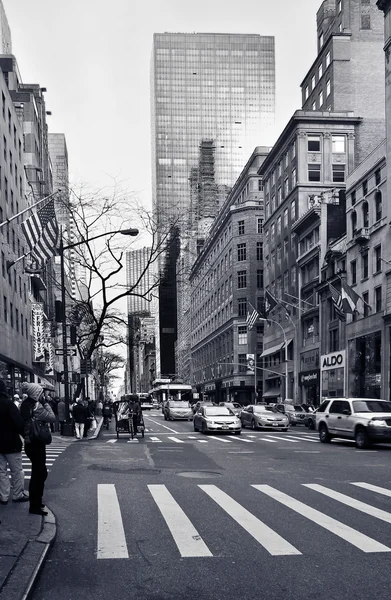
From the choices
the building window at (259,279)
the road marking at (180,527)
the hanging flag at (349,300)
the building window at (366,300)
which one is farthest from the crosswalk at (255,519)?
the building window at (259,279)

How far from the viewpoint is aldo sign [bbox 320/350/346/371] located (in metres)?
53.9

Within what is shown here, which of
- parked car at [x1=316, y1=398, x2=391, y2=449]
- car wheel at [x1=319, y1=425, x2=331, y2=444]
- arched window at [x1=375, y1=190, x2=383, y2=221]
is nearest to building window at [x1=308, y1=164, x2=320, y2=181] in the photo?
arched window at [x1=375, y1=190, x2=383, y2=221]

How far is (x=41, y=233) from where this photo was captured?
25547 millimetres

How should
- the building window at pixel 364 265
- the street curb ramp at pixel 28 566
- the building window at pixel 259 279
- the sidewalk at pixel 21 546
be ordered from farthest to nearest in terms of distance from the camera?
the building window at pixel 259 279 < the building window at pixel 364 265 < the sidewalk at pixel 21 546 < the street curb ramp at pixel 28 566

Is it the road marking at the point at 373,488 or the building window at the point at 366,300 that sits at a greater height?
the building window at the point at 366,300

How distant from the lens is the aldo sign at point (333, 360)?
53938 millimetres

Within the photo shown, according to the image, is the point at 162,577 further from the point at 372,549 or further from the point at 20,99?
the point at 20,99

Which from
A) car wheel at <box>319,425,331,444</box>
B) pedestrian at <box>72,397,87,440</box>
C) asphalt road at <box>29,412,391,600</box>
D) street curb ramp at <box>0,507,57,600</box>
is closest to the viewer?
street curb ramp at <box>0,507,57,600</box>

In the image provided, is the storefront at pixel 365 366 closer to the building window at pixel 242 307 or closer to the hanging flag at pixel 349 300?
the hanging flag at pixel 349 300

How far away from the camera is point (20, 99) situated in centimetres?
6625

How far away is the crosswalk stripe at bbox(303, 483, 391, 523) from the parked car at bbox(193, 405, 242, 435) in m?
17.9

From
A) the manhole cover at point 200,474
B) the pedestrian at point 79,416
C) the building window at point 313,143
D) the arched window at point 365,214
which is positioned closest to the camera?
the manhole cover at point 200,474

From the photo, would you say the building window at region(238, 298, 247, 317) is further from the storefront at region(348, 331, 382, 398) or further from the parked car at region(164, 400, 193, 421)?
the storefront at region(348, 331, 382, 398)

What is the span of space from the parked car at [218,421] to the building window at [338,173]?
44213 millimetres
